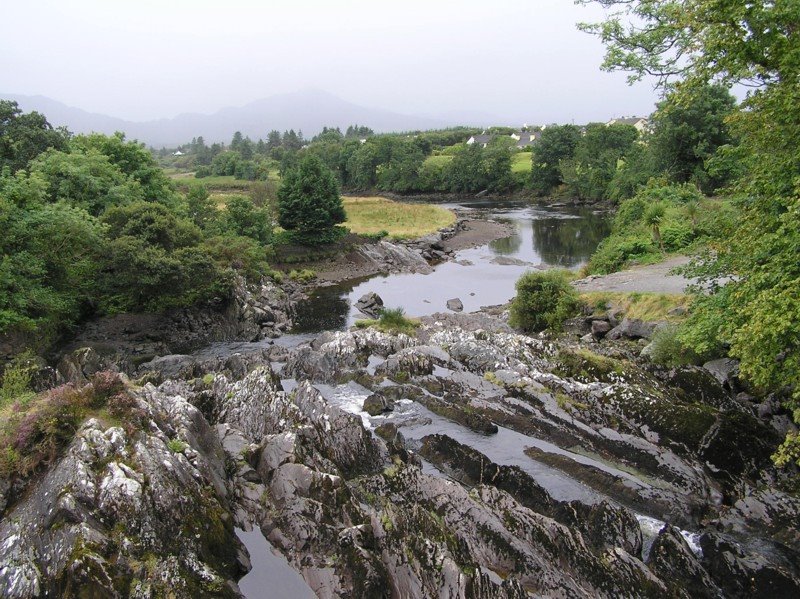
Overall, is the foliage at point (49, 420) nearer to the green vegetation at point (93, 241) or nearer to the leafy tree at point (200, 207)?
the green vegetation at point (93, 241)

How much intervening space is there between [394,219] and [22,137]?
50729mm

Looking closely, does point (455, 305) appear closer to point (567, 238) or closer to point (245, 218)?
point (245, 218)

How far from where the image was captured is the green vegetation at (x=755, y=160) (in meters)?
12.4

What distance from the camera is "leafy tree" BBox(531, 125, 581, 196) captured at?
11362cm

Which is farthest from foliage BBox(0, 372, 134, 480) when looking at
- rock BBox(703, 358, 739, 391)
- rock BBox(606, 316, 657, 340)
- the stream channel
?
rock BBox(606, 316, 657, 340)

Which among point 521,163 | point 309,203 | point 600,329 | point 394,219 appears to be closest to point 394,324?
point 600,329

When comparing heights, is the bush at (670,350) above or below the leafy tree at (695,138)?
below

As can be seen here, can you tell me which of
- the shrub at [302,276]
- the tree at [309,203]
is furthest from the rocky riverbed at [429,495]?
the tree at [309,203]

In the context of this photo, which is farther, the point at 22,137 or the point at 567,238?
the point at 567,238

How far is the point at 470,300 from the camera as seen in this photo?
46031 mm

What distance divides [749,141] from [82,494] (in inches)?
863

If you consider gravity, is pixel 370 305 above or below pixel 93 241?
below

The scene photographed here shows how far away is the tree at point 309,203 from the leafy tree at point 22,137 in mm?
22801

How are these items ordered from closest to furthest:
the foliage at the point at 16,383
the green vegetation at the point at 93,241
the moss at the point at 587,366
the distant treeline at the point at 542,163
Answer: the foliage at the point at 16,383
the moss at the point at 587,366
the green vegetation at the point at 93,241
the distant treeline at the point at 542,163
